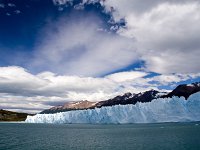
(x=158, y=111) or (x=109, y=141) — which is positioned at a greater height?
(x=158, y=111)

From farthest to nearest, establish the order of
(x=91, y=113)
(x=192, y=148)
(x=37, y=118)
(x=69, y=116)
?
(x=37, y=118) < (x=69, y=116) < (x=91, y=113) < (x=192, y=148)

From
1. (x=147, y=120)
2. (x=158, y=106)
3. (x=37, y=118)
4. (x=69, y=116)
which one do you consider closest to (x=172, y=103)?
(x=158, y=106)

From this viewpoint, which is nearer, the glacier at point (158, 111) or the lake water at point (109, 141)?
the lake water at point (109, 141)

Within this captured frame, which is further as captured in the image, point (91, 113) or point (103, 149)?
point (91, 113)

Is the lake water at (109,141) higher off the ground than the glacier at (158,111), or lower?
lower

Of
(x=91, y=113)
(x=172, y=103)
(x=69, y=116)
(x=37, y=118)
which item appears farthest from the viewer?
(x=37, y=118)

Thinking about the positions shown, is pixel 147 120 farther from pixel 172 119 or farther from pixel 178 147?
pixel 178 147

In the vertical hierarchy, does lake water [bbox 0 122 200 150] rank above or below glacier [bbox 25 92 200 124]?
below

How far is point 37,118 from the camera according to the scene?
189625mm

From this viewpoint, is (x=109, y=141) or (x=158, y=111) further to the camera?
(x=158, y=111)

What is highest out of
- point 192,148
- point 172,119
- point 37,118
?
point 37,118

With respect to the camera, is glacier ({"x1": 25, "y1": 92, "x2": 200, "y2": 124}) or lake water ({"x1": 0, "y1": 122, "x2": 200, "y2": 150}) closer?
lake water ({"x1": 0, "y1": 122, "x2": 200, "y2": 150})

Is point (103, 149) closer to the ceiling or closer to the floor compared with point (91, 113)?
closer to the floor

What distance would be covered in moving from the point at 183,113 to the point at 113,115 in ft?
106
